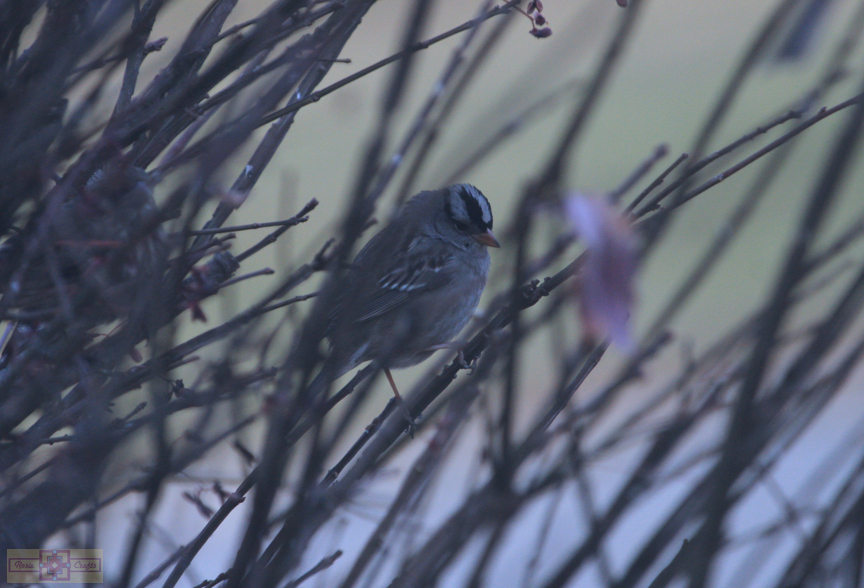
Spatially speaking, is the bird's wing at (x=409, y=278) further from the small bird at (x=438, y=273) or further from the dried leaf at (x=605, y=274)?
the dried leaf at (x=605, y=274)

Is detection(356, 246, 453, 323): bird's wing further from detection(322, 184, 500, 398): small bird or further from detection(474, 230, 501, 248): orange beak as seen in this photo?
detection(474, 230, 501, 248): orange beak

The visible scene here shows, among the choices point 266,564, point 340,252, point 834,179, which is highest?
point 340,252

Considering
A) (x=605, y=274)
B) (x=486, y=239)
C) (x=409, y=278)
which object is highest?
(x=409, y=278)

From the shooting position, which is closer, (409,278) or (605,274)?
(605,274)

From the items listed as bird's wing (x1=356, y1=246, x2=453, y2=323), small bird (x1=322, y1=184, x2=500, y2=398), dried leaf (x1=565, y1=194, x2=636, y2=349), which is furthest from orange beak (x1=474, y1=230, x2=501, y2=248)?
dried leaf (x1=565, y1=194, x2=636, y2=349)

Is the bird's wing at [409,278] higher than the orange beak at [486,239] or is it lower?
higher

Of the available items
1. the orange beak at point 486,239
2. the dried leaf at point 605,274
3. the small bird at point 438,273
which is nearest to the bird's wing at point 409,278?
the small bird at point 438,273

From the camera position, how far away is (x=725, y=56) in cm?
1798

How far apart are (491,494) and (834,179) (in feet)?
2.28

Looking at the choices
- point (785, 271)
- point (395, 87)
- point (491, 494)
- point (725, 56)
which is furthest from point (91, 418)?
point (725, 56)

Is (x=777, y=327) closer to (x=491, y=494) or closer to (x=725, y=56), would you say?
(x=491, y=494)

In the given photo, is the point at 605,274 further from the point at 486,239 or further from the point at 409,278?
the point at 409,278

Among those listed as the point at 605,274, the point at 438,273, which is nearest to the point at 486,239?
the point at 438,273

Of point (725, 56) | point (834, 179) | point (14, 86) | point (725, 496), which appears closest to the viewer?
point (834, 179)
